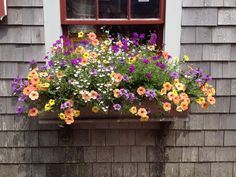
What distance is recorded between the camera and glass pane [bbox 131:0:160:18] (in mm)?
2830

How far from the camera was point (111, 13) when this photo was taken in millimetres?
2846

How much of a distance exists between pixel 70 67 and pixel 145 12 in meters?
0.82

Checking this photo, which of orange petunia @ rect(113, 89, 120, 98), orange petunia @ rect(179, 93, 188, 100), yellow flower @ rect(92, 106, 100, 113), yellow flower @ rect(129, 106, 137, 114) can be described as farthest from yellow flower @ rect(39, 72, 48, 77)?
orange petunia @ rect(179, 93, 188, 100)

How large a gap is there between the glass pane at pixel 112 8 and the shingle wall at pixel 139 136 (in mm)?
499

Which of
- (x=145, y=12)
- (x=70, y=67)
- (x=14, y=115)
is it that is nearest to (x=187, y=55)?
(x=145, y=12)

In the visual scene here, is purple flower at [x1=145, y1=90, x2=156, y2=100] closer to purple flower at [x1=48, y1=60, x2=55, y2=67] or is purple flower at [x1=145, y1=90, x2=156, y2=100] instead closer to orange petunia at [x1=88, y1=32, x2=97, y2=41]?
orange petunia at [x1=88, y1=32, x2=97, y2=41]

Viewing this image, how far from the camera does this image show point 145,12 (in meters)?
2.84

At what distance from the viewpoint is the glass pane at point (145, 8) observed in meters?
2.83

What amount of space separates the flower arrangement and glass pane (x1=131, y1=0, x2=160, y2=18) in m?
0.33

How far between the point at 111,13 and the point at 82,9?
0.80 ft

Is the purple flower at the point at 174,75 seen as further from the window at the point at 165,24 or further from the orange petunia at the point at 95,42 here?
the orange petunia at the point at 95,42

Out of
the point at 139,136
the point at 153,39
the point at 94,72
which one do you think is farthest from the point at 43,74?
the point at 139,136

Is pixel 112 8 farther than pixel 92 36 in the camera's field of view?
Yes

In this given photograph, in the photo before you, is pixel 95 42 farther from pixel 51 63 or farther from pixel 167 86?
pixel 167 86
